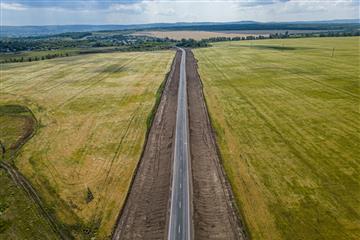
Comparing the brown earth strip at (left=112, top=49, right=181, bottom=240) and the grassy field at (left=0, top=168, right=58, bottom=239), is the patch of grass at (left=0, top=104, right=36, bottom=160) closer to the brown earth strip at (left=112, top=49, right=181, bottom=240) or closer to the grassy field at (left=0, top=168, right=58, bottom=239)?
the grassy field at (left=0, top=168, right=58, bottom=239)

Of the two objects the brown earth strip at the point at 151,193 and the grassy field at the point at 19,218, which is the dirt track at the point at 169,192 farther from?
the grassy field at the point at 19,218

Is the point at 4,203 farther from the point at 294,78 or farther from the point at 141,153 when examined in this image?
the point at 294,78

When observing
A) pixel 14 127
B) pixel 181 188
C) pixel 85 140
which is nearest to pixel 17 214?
pixel 181 188

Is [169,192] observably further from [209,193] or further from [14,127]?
[14,127]

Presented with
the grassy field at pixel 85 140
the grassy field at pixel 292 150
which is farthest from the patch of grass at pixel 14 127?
the grassy field at pixel 292 150

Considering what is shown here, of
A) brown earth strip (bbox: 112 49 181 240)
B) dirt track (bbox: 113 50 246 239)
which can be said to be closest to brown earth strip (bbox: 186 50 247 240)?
dirt track (bbox: 113 50 246 239)

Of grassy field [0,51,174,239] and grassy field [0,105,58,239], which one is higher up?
grassy field [0,51,174,239]
